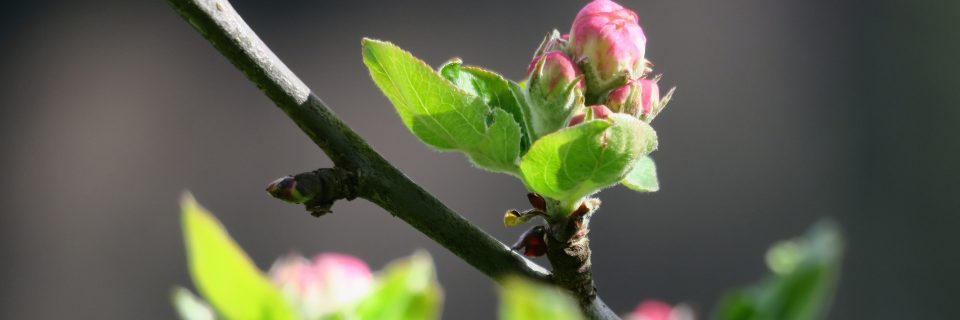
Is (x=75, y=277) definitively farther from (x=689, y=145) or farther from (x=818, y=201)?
(x=818, y=201)

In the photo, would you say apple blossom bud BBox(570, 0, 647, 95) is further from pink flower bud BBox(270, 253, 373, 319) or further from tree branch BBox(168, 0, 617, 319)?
pink flower bud BBox(270, 253, 373, 319)

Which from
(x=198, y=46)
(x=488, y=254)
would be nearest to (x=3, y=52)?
(x=198, y=46)

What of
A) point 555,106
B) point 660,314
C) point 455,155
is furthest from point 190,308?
point 455,155

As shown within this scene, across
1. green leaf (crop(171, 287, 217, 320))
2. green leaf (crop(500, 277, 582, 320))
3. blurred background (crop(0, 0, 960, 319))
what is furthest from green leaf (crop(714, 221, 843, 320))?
blurred background (crop(0, 0, 960, 319))

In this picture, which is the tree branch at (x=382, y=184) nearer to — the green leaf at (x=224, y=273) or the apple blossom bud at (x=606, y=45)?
the apple blossom bud at (x=606, y=45)

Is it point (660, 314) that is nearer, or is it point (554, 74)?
point (660, 314)

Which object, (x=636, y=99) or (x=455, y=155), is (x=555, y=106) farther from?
(x=455, y=155)

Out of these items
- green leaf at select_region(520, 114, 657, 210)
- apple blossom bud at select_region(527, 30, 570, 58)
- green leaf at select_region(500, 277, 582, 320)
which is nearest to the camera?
green leaf at select_region(500, 277, 582, 320)
